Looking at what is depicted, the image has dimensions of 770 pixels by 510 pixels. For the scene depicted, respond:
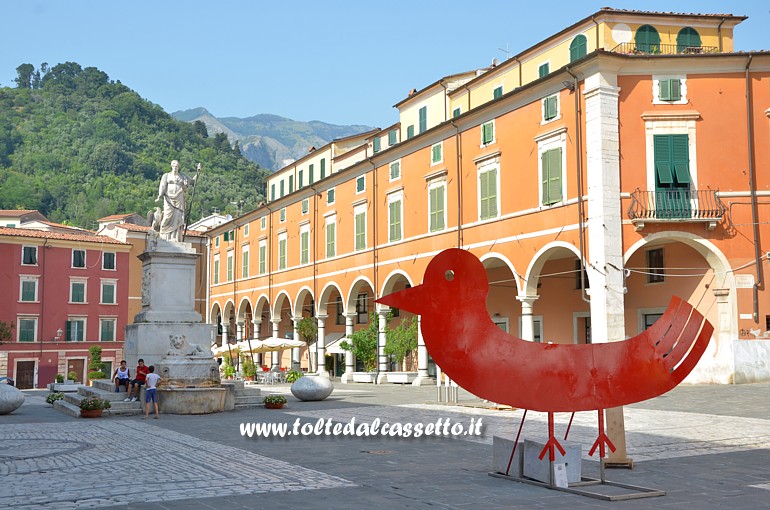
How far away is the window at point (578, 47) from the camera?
1144 inches

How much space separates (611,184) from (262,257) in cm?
3061

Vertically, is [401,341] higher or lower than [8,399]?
higher

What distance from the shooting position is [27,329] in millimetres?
51469

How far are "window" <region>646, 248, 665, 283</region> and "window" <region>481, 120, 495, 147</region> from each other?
7084 mm

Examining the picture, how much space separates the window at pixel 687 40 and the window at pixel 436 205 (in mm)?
10199

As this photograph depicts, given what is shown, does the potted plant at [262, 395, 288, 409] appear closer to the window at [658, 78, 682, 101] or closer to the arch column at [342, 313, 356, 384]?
the window at [658, 78, 682, 101]

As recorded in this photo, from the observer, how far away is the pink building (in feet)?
168

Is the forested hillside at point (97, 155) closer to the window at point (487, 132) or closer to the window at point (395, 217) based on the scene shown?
the window at point (395, 217)

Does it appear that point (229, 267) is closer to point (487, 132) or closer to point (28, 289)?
point (28, 289)

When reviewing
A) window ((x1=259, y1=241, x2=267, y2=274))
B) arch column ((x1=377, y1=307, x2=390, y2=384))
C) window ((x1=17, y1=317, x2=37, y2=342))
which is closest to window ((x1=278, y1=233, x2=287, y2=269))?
window ((x1=259, y1=241, x2=267, y2=274))

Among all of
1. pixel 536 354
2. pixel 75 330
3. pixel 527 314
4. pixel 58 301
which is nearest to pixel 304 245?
pixel 75 330

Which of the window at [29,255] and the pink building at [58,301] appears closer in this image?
the pink building at [58,301]

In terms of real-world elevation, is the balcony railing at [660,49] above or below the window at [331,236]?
above

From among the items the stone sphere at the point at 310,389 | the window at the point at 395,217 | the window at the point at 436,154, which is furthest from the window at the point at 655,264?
the stone sphere at the point at 310,389
